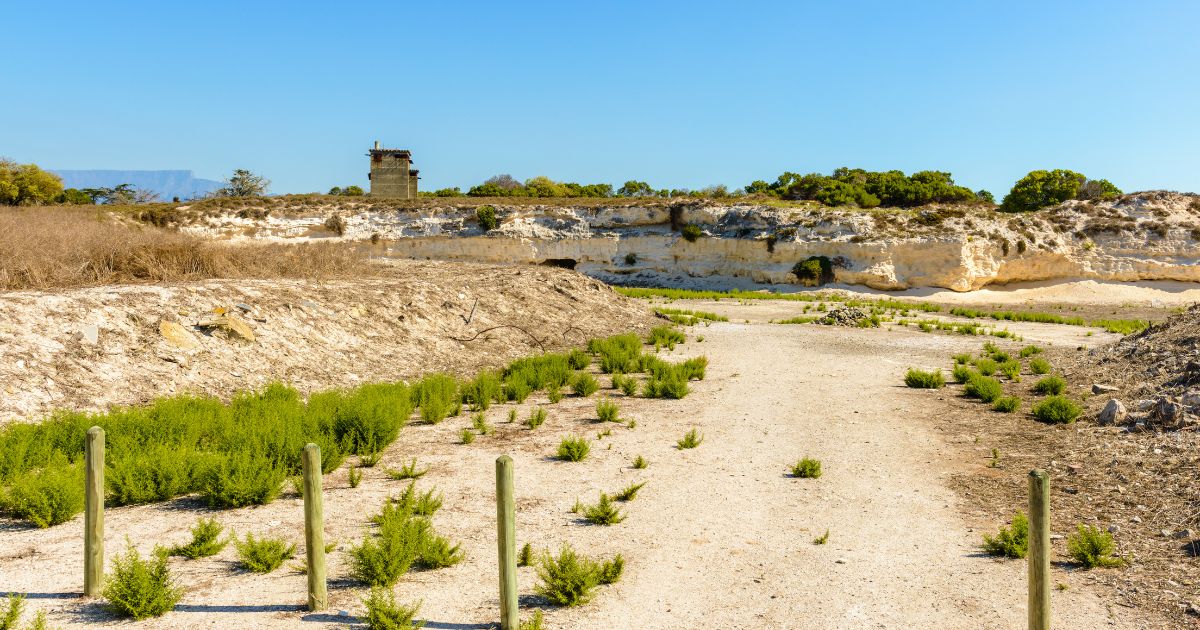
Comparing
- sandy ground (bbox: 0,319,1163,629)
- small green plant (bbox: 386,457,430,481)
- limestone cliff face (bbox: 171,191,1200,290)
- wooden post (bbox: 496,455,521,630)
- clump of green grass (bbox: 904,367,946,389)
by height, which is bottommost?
sandy ground (bbox: 0,319,1163,629)

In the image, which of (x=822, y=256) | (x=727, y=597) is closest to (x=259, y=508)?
(x=727, y=597)

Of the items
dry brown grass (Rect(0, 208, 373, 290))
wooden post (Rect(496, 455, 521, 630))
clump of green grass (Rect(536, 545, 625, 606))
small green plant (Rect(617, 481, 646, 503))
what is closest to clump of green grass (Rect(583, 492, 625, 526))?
small green plant (Rect(617, 481, 646, 503))

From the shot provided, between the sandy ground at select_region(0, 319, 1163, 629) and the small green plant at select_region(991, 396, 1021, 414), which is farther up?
the small green plant at select_region(991, 396, 1021, 414)

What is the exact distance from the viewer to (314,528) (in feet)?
16.9

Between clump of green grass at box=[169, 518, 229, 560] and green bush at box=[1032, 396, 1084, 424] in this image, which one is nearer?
clump of green grass at box=[169, 518, 229, 560]

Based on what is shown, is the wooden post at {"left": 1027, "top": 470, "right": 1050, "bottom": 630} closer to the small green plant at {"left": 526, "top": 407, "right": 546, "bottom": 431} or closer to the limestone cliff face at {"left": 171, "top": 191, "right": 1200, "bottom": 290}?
the small green plant at {"left": 526, "top": 407, "right": 546, "bottom": 431}

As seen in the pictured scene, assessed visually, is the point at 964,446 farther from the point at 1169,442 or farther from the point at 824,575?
the point at 824,575

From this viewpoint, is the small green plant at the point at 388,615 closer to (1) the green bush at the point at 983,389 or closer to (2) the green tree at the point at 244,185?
(1) the green bush at the point at 983,389

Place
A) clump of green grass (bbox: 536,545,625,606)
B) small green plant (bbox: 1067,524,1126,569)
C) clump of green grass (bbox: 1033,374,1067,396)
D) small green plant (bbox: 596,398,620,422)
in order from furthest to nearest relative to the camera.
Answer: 1. clump of green grass (bbox: 1033,374,1067,396)
2. small green plant (bbox: 596,398,620,422)
3. small green plant (bbox: 1067,524,1126,569)
4. clump of green grass (bbox: 536,545,625,606)

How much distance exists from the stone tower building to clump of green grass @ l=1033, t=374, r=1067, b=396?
5216 cm

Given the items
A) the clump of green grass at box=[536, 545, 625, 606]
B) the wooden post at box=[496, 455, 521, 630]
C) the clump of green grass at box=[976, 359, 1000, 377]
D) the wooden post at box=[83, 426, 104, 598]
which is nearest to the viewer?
the wooden post at box=[496, 455, 521, 630]

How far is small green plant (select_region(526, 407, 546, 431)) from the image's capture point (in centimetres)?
1123

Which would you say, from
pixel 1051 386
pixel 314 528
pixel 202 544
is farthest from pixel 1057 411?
pixel 202 544

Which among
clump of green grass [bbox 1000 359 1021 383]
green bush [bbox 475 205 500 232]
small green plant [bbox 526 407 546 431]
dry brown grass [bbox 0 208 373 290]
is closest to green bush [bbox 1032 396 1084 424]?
clump of green grass [bbox 1000 359 1021 383]
